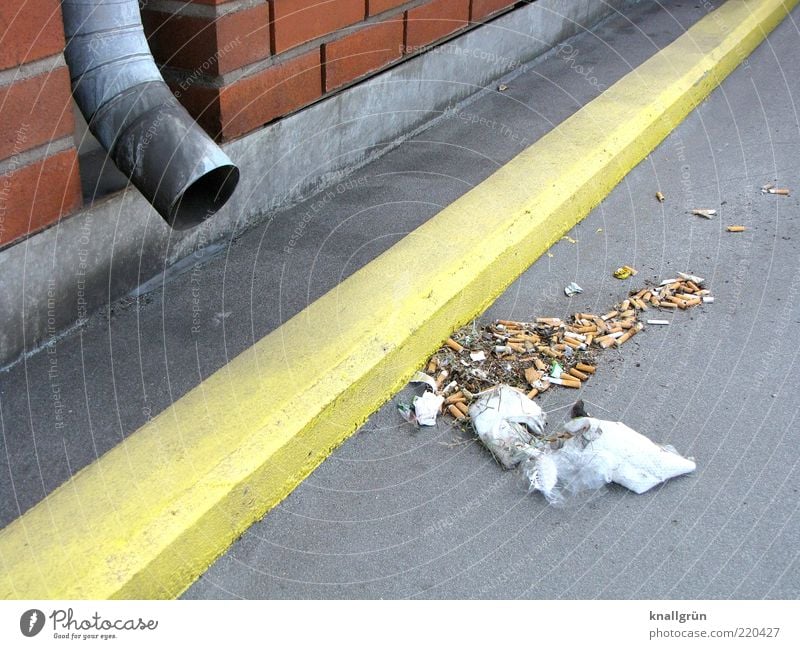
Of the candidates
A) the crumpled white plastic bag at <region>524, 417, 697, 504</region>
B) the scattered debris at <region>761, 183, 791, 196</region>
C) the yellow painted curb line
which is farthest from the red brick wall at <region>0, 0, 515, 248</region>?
the scattered debris at <region>761, 183, 791, 196</region>

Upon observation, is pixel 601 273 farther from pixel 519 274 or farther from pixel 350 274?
pixel 350 274

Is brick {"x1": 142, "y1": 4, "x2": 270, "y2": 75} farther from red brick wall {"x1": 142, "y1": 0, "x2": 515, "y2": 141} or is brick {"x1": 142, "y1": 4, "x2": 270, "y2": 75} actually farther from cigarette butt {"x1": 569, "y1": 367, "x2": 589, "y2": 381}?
cigarette butt {"x1": 569, "y1": 367, "x2": 589, "y2": 381}

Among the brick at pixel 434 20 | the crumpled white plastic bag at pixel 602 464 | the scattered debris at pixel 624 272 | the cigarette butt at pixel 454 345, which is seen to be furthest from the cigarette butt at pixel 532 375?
the brick at pixel 434 20

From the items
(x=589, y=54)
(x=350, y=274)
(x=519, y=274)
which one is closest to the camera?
(x=350, y=274)

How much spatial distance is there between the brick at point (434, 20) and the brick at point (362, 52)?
13 centimetres

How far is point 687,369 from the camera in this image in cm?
344

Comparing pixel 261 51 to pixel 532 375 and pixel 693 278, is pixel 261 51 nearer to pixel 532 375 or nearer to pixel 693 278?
pixel 532 375

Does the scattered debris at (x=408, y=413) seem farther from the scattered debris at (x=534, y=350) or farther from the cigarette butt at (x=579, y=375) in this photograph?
the cigarette butt at (x=579, y=375)

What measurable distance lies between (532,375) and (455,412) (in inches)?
13.7

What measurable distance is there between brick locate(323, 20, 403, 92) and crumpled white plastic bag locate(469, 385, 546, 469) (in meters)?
1.97

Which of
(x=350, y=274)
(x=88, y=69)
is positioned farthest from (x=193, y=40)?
(x=350, y=274)

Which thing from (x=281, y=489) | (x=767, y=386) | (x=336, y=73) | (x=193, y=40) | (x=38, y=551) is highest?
(x=193, y=40)

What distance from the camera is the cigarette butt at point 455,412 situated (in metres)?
3.17

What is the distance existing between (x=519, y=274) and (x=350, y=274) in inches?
30.3
